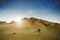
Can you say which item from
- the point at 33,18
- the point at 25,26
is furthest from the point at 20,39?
the point at 33,18

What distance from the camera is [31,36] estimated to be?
2.05 m

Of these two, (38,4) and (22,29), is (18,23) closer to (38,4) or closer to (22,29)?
(22,29)

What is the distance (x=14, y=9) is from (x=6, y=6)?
5.7 inches

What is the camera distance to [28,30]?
6.81 ft

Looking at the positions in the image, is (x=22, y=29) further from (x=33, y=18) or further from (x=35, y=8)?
(x=35, y=8)

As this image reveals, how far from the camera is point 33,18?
2098mm

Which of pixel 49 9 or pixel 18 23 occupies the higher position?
pixel 49 9

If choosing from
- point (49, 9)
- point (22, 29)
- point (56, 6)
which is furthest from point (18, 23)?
point (56, 6)

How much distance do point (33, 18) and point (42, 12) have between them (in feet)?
0.60

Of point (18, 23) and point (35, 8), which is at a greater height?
point (35, 8)

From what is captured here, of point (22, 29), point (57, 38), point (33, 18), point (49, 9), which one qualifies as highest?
point (49, 9)

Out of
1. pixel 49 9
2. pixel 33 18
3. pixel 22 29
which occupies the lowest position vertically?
pixel 22 29

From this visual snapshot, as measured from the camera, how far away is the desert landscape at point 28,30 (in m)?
2.05

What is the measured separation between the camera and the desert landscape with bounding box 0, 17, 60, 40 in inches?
80.7
